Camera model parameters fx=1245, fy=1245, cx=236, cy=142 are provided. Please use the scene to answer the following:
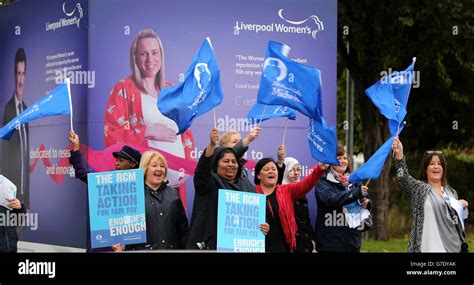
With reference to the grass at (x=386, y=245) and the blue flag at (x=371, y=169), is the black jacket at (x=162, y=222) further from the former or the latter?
the grass at (x=386, y=245)

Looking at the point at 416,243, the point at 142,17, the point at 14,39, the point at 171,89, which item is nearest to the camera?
the point at 416,243

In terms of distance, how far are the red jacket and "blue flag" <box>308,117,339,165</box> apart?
0.70 feet

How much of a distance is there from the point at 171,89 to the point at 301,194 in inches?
76.8

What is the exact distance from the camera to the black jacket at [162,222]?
42.5 feet

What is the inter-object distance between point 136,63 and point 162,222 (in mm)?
3371

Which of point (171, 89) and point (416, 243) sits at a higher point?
point (171, 89)

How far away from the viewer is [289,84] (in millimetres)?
13844

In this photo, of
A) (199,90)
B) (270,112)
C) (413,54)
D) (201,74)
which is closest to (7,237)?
(199,90)

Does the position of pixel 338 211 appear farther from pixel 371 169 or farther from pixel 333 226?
pixel 371 169

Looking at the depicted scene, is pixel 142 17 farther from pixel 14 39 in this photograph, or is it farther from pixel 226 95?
pixel 14 39

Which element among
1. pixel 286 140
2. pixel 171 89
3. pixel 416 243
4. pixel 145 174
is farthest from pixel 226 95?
pixel 416 243

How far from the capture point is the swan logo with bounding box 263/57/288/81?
545 inches

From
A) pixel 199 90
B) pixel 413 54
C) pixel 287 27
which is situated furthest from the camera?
pixel 413 54

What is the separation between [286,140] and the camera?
1644cm
